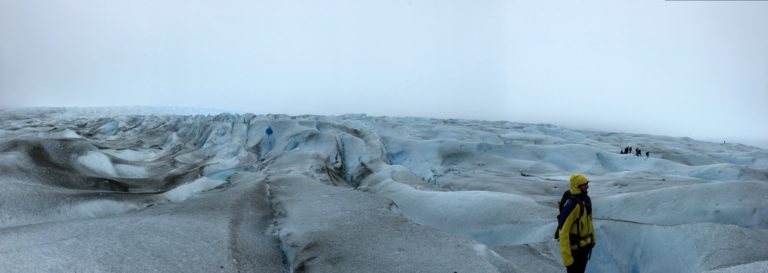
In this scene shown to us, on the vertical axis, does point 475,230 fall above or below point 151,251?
below

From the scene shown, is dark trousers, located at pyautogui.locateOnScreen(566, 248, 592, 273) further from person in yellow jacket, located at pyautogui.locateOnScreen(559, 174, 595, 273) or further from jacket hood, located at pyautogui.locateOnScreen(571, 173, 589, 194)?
jacket hood, located at pyautogui.locateOnScreen(571, 173, 589, 194)

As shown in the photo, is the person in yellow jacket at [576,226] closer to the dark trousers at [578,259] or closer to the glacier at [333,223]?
the dark trousers at [578,259]

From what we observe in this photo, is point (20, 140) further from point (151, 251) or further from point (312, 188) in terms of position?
point (151, 251)

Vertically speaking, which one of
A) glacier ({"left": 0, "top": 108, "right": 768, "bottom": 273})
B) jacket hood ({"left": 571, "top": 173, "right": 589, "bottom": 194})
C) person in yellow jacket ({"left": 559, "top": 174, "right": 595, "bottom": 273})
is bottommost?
glacier ({"left": 0, "top": 108, "right": 768, "bottom": 273})

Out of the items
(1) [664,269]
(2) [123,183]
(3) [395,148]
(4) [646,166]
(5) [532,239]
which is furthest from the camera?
(3) [395,148]

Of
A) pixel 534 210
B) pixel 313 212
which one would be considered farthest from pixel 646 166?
pixel 313 212

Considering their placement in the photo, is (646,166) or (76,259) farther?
(646,166)

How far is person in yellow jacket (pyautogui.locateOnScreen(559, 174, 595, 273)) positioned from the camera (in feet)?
15.0

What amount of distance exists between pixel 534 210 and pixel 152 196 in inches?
334

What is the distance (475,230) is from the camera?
8289 mm

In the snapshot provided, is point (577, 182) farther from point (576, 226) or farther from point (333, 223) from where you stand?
point (333, 223)

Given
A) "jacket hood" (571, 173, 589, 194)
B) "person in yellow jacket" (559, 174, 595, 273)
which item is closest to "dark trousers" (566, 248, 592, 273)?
"person in yellow jacket" (559, 174, 595, 273)

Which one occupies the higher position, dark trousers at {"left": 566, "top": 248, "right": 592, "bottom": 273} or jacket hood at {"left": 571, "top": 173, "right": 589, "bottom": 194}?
jacket hood at {"left": 571, "top": 173, "right": 589, "bottom": 194}

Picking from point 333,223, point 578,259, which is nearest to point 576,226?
point 578,259
